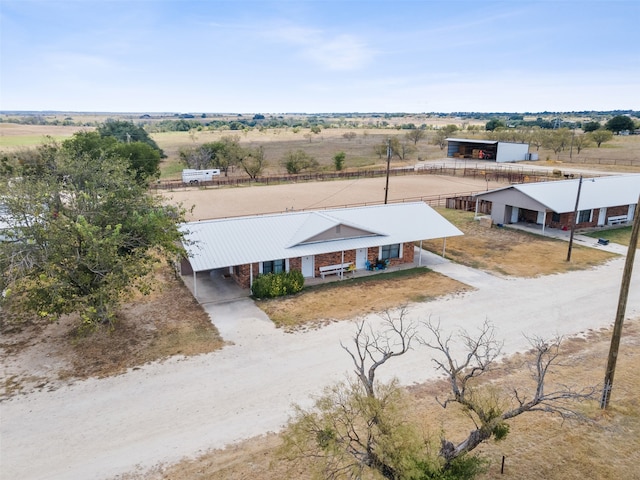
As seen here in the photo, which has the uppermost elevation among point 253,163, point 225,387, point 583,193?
point 583,193

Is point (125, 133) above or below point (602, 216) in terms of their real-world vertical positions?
above

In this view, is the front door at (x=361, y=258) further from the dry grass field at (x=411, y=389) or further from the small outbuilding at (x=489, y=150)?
the small outbuilding at (x=489, y=150)

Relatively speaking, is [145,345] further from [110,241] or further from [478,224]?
[478,224]

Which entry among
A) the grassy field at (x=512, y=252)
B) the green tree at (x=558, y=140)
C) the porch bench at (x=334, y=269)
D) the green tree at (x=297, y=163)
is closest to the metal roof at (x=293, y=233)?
the porch bench at (x=334, y=269)

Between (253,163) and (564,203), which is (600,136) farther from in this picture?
(564,203)

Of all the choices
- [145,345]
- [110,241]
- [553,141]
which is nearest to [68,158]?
[110,241]

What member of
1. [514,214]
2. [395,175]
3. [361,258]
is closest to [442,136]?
[395,175]

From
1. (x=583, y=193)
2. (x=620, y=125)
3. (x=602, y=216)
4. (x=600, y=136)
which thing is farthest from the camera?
(x=620, y=125)
